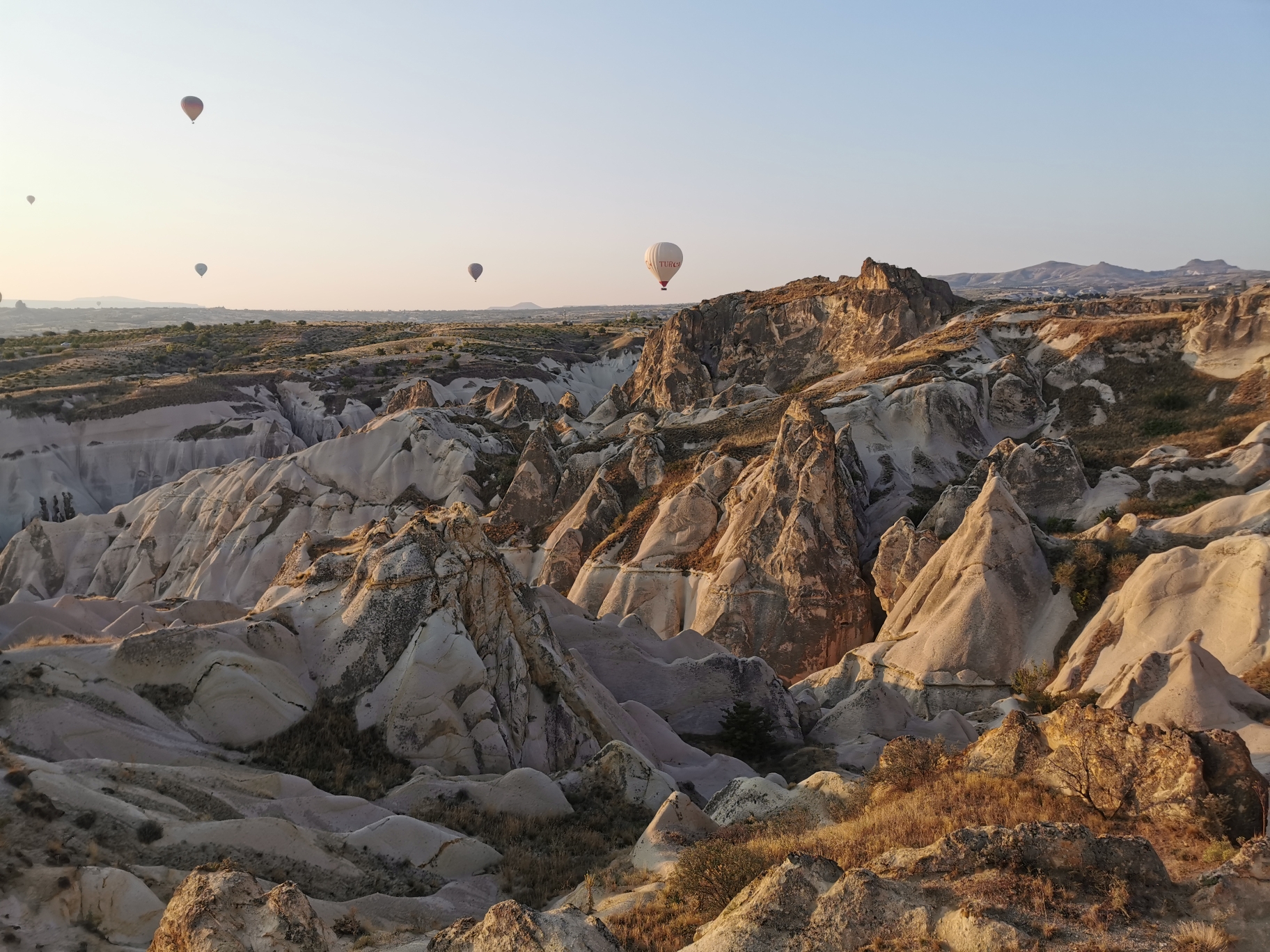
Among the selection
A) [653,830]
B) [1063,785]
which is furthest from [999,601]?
[653,830]

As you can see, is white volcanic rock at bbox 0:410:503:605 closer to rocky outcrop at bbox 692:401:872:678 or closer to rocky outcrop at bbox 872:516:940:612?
rocky outcrop at bbox 692:401:872:678

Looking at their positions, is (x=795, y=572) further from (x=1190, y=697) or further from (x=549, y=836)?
(x=549, y=836)

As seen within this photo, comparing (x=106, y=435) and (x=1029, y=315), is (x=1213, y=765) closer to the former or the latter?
(x=1029, y=315)

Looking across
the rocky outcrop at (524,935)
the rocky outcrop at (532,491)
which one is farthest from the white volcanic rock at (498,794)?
the rocky outcrop at (532,491)

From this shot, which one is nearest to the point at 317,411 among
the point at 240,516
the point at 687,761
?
the point at 240,516

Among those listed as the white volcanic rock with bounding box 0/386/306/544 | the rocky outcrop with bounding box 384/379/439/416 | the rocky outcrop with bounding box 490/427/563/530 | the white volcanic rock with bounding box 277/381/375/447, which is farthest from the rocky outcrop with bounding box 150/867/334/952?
the white volcanic rock with bounding box 277/381/375/447
